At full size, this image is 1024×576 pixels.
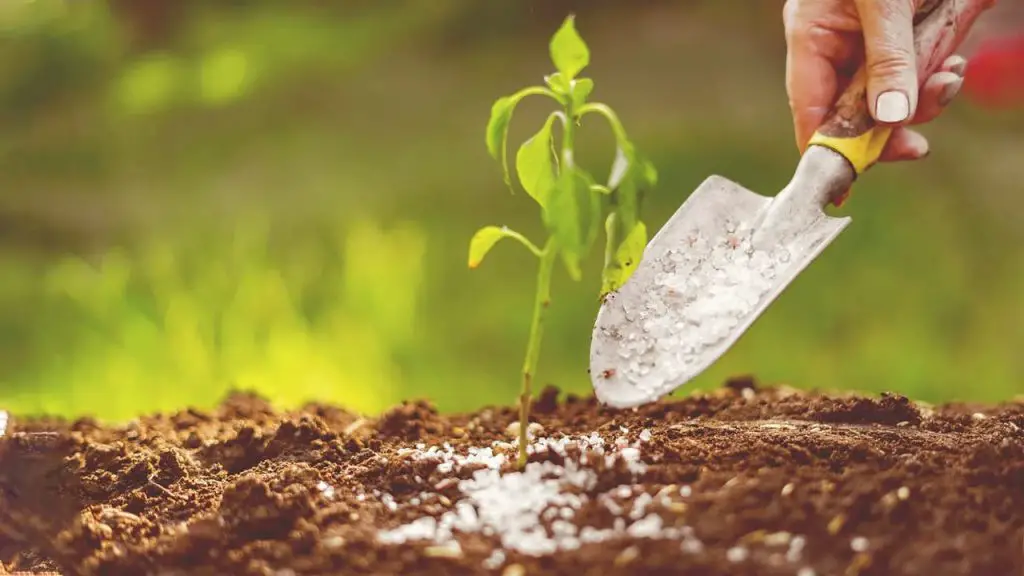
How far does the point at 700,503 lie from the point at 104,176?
159cm

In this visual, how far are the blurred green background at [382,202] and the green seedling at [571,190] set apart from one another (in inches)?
35.5

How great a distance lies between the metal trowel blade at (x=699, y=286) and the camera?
38.7 inches

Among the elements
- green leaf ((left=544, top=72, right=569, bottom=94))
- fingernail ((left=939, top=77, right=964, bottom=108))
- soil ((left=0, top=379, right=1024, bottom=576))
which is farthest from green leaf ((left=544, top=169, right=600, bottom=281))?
fingernail ((left=939, top=77, right=964, bottom=108))

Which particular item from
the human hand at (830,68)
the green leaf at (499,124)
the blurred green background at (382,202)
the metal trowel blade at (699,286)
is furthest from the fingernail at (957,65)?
the green leaf at (499,124)

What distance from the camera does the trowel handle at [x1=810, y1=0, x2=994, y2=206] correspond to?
43.9 inches

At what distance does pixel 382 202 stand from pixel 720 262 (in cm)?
102

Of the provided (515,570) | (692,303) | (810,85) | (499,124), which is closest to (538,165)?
(499,124)

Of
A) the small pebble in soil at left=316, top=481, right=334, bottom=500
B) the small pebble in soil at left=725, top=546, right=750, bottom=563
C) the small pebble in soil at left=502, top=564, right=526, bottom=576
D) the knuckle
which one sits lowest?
the small pebble in soil at left=502, top=564, right=526, bottom=576

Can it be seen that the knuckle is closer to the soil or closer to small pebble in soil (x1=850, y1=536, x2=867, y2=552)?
the soil

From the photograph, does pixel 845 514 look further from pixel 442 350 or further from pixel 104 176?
pixel 104 176

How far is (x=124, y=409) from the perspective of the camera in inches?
71.7

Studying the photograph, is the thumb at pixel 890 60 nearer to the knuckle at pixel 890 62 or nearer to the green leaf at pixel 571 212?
the knuckle at pixel 890 62

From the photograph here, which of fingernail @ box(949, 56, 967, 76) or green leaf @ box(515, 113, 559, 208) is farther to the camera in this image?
fingernail @ box(949, 56, 967, 76)

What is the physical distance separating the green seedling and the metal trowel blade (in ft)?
0.23
